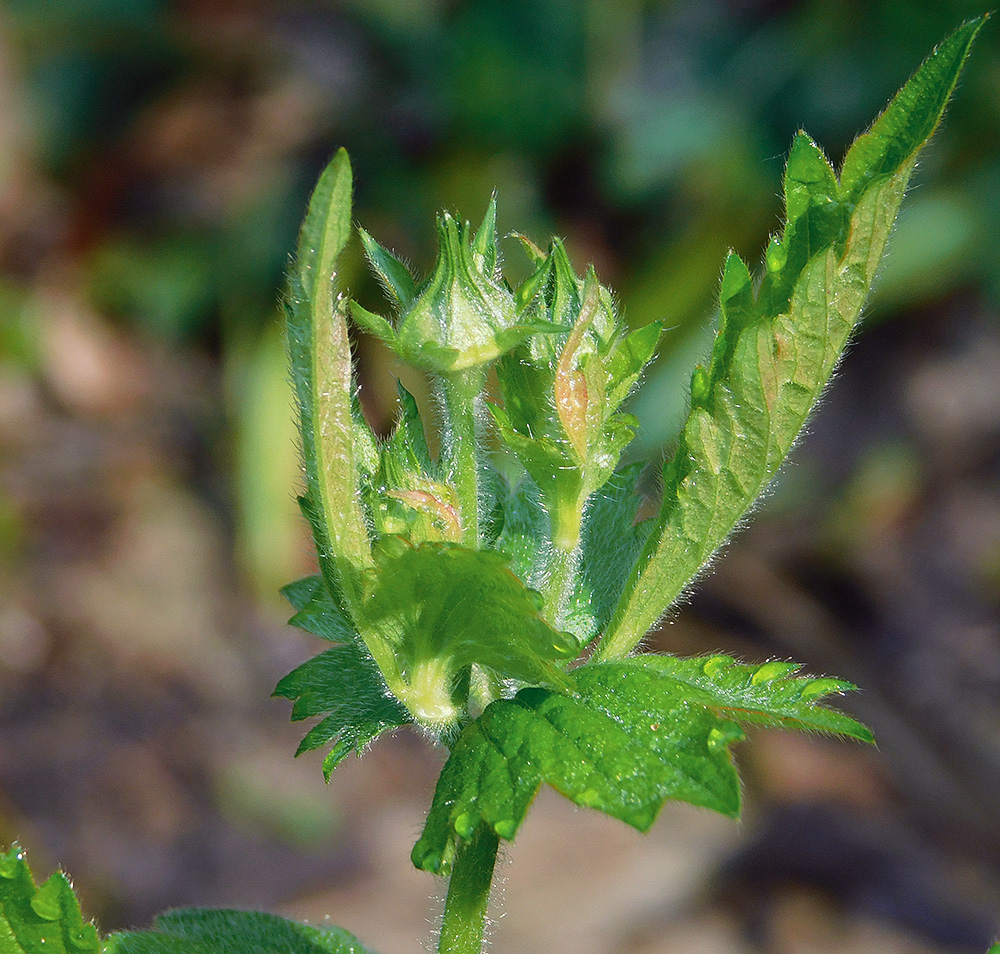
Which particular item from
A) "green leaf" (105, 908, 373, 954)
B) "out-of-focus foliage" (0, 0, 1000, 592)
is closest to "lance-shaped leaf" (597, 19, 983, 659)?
"green leaf" (105, 908, 373, 954)

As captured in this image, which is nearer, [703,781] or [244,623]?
[703,781]

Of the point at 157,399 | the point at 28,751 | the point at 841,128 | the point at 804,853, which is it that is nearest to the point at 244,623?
the point at 28,751

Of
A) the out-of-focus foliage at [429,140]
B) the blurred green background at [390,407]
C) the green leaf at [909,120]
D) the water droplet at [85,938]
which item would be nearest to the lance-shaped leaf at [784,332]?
the green leaf at [909,120]

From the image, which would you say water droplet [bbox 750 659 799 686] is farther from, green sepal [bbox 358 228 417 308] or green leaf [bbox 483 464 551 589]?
green sepal [bbox 358 228 417 308]

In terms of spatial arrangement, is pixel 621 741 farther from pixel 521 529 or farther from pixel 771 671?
pixel 521 529

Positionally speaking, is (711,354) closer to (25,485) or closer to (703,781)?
(703,781)
